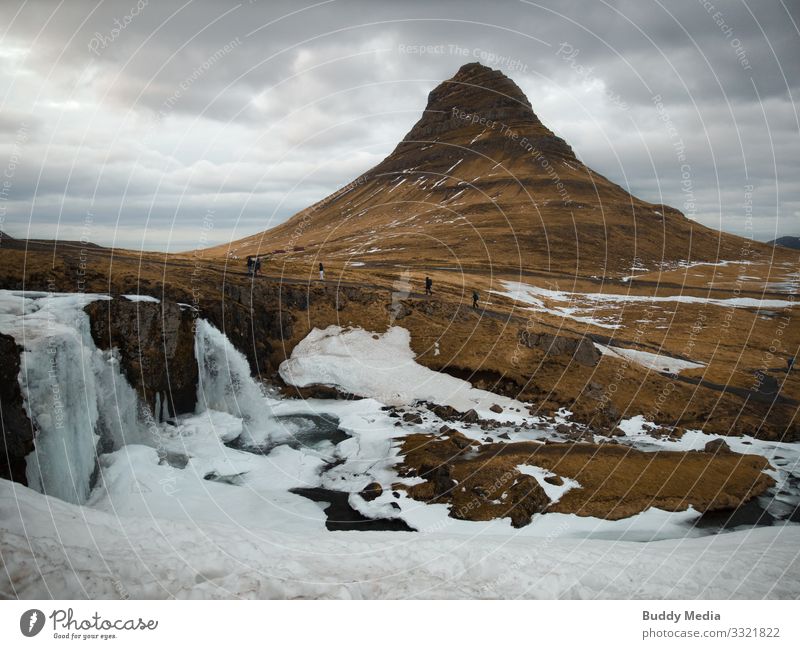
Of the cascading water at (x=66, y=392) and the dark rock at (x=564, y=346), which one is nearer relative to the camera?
the cascading water at (x=66, y=392)

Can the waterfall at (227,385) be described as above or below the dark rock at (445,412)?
above

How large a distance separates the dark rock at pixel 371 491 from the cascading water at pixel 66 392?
13487mm

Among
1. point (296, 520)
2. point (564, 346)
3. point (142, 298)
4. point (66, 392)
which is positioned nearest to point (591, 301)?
point (564, 346)

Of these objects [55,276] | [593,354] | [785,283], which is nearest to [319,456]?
[55,276]

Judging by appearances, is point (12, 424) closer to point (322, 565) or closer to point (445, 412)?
point (322, 565)

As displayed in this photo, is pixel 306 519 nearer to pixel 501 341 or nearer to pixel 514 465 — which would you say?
pixel 514 465

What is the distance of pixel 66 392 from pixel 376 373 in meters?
24.5

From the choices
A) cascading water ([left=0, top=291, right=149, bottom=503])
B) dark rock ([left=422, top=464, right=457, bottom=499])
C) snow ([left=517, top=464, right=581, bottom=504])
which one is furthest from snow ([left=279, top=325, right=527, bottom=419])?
cascading water ([left=0, top=291, right=149, bottom=503])

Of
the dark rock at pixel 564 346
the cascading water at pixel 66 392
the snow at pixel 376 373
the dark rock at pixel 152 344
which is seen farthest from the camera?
the dark rock at pixel 564 346

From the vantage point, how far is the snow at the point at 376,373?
4197 cm

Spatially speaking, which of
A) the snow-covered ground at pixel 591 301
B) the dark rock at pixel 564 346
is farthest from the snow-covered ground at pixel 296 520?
the snow-covered ground at pixel 591 301

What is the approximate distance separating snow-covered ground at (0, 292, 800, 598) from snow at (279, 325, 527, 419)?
0.21 meters

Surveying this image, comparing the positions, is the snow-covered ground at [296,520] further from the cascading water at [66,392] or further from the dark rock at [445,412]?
the dark rock at [445,412]

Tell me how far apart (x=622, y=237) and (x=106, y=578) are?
18678cm
